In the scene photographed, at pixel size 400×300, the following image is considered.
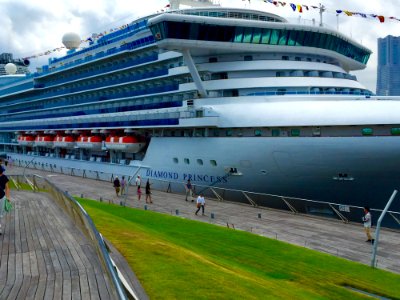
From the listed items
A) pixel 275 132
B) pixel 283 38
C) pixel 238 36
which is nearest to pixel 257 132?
pixel 275 132

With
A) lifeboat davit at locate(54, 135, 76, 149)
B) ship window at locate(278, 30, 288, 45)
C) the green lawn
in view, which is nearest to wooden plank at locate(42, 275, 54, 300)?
the green lawn

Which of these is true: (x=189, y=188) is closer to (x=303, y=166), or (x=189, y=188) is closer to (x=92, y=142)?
(x=303, y=166)

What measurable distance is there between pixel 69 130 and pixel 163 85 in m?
18.1

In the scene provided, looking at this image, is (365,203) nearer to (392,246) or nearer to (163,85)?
(392,246)

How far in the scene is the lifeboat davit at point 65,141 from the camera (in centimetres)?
4331

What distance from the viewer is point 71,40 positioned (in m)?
59.5

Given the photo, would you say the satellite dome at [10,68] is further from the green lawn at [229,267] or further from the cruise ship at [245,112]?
the green lawn at [229,267]

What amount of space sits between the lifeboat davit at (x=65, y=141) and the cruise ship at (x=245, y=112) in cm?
308

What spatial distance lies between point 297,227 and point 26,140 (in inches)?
1873

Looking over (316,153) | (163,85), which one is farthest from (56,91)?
(316,153)

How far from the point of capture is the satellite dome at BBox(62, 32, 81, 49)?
59156 millimetres

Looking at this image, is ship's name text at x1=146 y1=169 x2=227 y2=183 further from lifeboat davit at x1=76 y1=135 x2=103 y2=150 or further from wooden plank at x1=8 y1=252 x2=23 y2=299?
wooden plank at x1=8 y1=252 x2=23 y2=299

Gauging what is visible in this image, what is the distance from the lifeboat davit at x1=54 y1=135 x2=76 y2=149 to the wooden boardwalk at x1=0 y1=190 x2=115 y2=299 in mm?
32622

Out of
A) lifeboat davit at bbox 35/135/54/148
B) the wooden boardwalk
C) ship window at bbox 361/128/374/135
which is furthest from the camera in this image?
lifeboat davit at bbox 35/135/54/148
